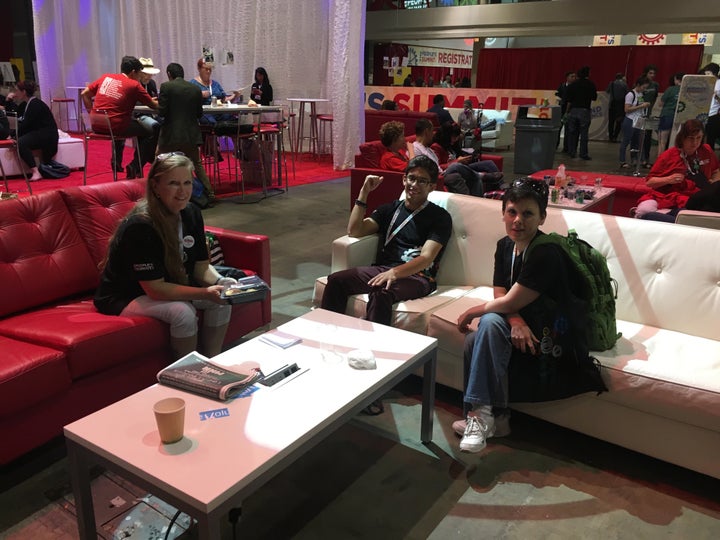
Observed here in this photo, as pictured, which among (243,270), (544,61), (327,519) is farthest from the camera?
(544,61)

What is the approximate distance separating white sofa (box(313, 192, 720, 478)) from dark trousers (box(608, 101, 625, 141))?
994cm

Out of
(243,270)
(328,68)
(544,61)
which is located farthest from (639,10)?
(243,270)

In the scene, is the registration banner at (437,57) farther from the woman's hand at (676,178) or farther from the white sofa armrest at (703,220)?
the white sofa armrest at (703,220)

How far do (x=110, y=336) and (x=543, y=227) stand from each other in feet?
6.25

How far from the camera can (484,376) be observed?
7.26ft

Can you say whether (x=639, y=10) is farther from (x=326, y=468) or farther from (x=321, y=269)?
(x=326, y=468)

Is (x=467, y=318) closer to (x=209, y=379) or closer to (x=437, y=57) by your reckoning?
(x=209, y=379)

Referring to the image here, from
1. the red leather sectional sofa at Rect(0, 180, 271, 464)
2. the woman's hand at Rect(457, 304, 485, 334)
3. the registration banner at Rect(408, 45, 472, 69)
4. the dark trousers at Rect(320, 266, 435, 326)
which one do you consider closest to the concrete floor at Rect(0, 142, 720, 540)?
the red leather sectional sofa at Rect(0, 180, 271, 464)

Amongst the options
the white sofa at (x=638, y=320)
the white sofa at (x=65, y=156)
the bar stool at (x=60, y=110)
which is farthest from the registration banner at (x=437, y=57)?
the white sofa at (x=638, y=320)

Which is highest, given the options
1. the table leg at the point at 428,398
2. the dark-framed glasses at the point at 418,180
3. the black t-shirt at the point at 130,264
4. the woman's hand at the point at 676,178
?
the dark-framed glasses at the point at 418,180

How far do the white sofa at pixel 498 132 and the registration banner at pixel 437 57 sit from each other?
7.38 meters

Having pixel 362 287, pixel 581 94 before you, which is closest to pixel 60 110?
pixel 581 94

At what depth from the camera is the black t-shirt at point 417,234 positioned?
2893 millimetres

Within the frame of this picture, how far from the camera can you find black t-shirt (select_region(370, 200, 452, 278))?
2893mm
